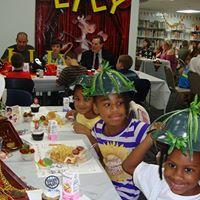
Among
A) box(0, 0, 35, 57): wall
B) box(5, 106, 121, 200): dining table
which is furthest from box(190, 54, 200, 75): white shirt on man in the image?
box(5, 106, 121, 200): dining table

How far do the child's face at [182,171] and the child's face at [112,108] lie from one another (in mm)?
547

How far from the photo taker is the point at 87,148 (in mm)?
2111

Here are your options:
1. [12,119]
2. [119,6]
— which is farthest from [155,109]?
[12,119]

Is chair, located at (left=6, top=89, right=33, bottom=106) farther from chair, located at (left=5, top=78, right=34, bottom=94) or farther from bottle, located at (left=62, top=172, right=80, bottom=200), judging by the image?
bottle, located at (left=62, top=172, right=80, bottom=200)

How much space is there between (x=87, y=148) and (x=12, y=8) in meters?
4.89

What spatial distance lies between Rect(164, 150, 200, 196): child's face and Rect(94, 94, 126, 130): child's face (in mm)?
547

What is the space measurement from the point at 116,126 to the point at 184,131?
0.72m

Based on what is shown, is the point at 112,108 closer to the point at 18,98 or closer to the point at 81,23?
the point at 18,98

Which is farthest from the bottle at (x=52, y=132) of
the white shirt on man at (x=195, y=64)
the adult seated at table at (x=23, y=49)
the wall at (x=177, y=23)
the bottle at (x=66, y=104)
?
the wall at (x=177, y=23)

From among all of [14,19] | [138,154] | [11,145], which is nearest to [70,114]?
[11,145]

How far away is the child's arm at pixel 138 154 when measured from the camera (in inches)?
62.1

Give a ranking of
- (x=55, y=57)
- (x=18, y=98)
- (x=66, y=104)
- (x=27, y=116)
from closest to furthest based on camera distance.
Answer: (x=27, y=116)
(x=66, y=104)
(x=18, y=98)
(x=55, y=57)

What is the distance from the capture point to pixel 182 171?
4.34ft

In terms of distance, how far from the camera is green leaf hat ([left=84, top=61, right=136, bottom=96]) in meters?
1.79
